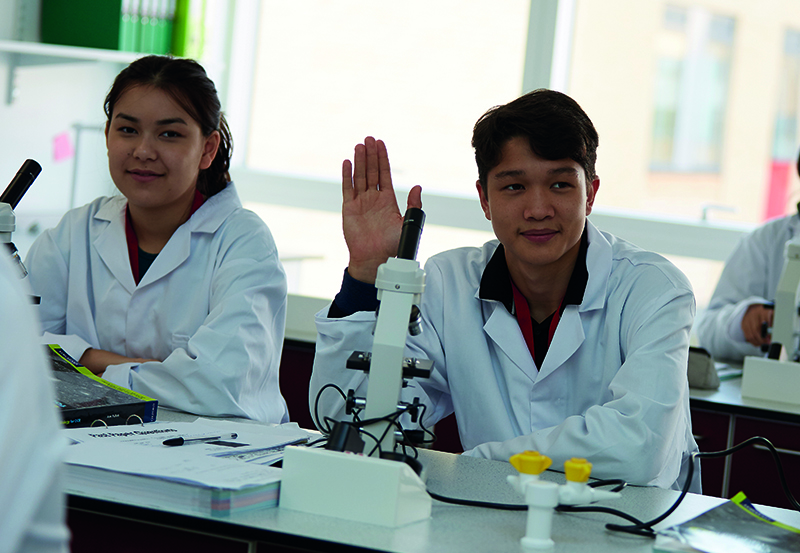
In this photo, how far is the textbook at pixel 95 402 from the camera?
4.44 ft

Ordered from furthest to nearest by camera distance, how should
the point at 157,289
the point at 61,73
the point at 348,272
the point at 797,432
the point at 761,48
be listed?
1. the point at 761,48
2. the point at 61,73
3. the point at 797,432
4. the point at 157,289
5. the point at 348,272

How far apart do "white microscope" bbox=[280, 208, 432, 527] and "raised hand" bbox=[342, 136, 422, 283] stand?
13.9 inches

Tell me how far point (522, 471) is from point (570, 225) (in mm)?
743

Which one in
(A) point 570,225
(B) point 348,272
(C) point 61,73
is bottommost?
(B) point 348,272

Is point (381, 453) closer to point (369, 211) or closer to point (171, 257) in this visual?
point (369, 211)

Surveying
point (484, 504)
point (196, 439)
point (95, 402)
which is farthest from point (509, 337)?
point (95, 402)

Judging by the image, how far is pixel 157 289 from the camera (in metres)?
1.96

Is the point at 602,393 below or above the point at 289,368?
above

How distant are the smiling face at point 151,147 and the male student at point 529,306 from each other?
57cm

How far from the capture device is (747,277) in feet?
9.94

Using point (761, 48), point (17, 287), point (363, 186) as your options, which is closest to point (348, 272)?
point (363, 186)

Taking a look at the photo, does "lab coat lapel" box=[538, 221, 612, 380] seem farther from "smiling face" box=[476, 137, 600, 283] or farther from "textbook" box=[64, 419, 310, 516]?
"textbook" box=[64, 419, 310, 516]

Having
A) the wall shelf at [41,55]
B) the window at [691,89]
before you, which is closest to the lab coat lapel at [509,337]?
the wall shelf at [41,55]

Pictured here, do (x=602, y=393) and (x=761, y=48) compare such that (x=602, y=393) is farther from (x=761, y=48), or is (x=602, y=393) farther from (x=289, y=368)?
(x=761, y=48)
